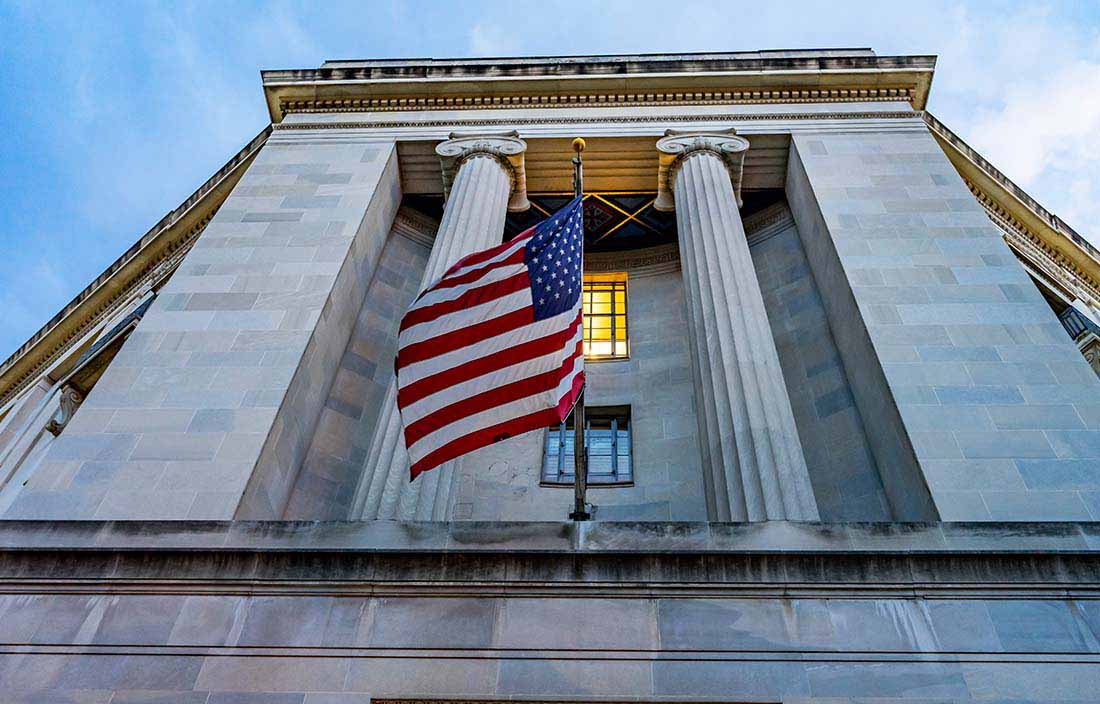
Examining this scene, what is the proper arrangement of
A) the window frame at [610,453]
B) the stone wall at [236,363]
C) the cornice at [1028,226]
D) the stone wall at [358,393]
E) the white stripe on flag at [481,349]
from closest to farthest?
the white stripe on flag at [481,349], the stone wall at [236,363], the stone wall at [358,393], the window frame at [610,453], the cornice at [1028,226]

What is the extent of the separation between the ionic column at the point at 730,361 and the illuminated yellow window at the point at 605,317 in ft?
9.89

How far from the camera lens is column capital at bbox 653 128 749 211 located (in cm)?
2173

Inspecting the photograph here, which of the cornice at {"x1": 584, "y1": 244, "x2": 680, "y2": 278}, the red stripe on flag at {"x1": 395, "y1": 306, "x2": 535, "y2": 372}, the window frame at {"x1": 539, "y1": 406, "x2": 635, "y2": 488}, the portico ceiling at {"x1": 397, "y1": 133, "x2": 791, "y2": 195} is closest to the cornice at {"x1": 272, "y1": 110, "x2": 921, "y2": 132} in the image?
the portico ceiling at {"x1": 397, "y1": 133, "x2": 791, "y2": 195}

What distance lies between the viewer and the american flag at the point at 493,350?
36.8ft

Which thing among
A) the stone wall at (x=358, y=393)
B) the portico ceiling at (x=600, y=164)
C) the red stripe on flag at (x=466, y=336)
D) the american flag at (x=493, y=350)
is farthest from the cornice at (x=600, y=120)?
the red stripe on flag at (x=466, y=336)

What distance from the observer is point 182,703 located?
379 inches

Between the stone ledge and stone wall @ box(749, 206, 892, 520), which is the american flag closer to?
the stone ledge

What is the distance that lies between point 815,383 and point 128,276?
2335cm

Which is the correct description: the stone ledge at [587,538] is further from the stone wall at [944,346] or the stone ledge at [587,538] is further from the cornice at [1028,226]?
the cornice at [1028,226]

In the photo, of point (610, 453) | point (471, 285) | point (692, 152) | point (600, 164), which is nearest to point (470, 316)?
point (471, 285)

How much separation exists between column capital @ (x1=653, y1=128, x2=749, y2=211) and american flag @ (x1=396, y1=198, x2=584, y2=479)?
32.1 ft

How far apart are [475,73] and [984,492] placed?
1646 cm

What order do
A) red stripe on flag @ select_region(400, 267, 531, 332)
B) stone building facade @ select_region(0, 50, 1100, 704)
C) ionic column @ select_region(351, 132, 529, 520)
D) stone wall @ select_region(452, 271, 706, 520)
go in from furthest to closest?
stone wall @ select_region(452, 271, 706, 520)
ionic column @ select_region(351, 132, 529, 520)
red stripe on flag @ select_region(400, 267, 531, 332)
stone building facade @ select_region(0, 50, 1100, 704)

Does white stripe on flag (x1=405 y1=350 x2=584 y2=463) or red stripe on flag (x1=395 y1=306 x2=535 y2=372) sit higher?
red stripe on flag (x1=395 y1=306 x2=535 y2=372)
